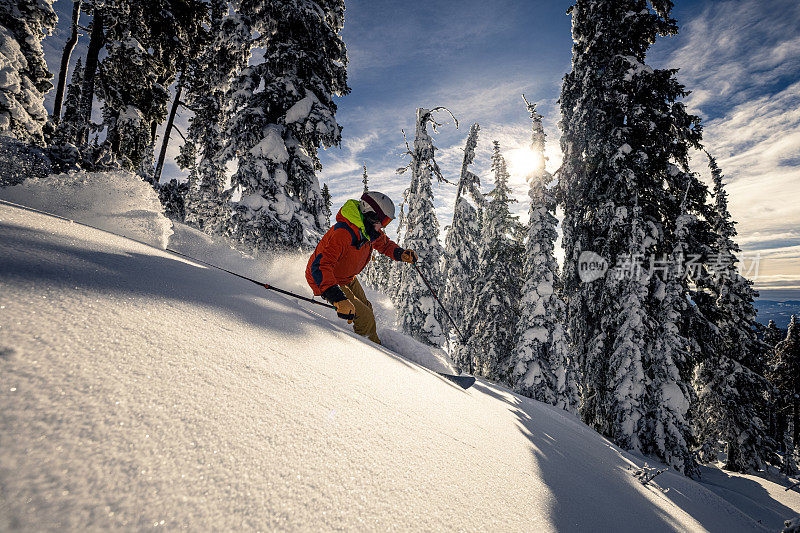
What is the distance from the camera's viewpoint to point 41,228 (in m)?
2.40

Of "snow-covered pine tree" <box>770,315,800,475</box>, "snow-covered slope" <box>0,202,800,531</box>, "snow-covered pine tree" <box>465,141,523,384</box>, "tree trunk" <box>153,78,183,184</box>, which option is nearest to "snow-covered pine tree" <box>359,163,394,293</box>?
"snow-covered pine tree" <box>465,141,523,384</box>

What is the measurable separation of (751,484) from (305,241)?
68.6ft

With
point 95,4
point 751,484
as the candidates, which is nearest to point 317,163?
point 95,4

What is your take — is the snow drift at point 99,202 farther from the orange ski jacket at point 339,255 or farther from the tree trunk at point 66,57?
the tree trunk at point 66,57

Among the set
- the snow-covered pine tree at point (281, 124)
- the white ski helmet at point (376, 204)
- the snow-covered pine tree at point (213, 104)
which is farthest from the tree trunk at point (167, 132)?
the white ski helmet at point (376, 204)

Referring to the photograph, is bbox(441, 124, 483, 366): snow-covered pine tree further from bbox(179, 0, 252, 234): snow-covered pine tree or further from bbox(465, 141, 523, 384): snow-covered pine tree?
bbox(179, 0, 252, 234): snow-covered pine tree

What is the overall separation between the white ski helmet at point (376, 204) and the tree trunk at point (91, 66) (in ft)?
32.4

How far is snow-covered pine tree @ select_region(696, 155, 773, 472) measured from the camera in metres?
15.9

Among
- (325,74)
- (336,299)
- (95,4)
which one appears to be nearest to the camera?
(336,299)

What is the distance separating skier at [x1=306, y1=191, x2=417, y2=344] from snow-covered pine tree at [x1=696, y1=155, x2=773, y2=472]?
19.2 meters

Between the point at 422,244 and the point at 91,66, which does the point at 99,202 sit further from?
the point at 422,244

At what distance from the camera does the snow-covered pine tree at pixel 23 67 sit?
671 cm

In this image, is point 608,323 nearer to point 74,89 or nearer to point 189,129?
point 189,129

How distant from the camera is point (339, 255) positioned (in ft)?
14.0
